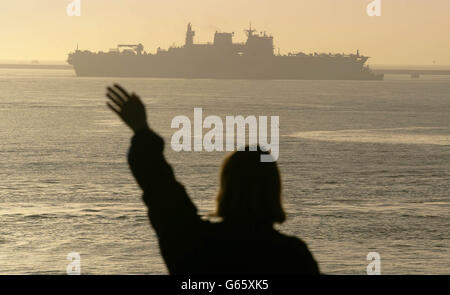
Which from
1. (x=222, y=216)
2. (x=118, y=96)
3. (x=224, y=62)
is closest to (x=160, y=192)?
Result: (x=222, y=216)

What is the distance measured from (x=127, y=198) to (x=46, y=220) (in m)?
3.63

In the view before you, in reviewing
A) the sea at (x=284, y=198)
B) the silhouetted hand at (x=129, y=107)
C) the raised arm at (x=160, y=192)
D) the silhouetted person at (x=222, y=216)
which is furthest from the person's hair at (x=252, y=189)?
the sea at (x=284, y=198)

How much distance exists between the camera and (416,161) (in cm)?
3117

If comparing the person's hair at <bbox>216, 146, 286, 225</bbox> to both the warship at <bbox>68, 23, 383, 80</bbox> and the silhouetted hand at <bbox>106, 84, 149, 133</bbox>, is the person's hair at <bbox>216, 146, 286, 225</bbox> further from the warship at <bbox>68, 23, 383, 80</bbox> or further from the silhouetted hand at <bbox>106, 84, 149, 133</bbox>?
the warship at <bbox>68, 23, 383, 80</bbox>

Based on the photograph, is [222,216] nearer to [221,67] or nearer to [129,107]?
[129,107]

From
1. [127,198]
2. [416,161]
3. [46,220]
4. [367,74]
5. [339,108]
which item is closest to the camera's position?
[46,220]

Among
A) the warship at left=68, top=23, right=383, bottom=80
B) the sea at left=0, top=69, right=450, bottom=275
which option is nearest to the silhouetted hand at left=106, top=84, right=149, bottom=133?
the sea at left=0, top=69, right=450, bottom=275

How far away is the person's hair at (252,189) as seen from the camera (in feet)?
6.07

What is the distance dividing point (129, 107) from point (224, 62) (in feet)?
480

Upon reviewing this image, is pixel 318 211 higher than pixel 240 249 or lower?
lower

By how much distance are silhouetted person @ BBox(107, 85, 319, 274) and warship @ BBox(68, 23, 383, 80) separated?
457ft

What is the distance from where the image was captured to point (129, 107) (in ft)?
6.33
